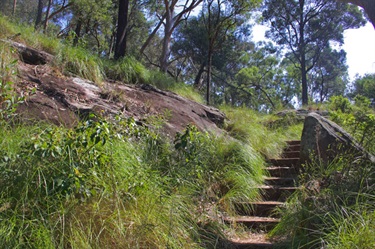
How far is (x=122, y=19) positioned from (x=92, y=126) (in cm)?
703

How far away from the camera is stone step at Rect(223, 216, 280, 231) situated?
4.48 metres

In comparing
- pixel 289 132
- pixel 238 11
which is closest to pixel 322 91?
pixel 238 11

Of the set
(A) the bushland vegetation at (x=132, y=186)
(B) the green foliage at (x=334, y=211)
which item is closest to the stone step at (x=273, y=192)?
(A) the bushland vegetation at (x=132, y=186)

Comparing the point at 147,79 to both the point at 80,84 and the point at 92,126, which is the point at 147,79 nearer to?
the point at 80,84

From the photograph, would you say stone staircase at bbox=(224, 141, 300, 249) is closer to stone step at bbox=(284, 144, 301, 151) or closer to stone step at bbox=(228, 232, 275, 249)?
stone step at bbox=(228, 232, 275, 249)

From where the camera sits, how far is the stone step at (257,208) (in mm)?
4914

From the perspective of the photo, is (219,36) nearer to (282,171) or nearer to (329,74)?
(282,171)

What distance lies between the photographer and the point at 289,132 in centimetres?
862

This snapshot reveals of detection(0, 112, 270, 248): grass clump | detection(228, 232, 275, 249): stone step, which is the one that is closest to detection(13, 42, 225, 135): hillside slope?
detection(0, 112, 270, 248): grass clump

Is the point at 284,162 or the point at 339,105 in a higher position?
the point at 339,105

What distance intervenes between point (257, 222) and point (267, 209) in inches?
18.1

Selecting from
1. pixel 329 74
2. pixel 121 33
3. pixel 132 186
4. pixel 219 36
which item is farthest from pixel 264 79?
pixel 132 186

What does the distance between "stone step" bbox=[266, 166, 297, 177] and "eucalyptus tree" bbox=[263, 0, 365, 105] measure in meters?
17.5

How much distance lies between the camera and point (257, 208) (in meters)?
5.00
